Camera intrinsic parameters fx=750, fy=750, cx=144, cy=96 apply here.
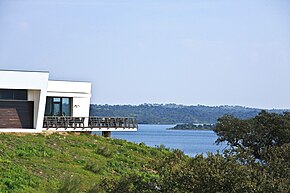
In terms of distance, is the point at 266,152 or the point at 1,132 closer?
the point at 266,152

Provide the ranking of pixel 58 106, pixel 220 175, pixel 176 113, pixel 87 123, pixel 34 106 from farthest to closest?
pixel 176 113 → pixel 58 106 → pixel 87 123 → pixel 34 106 → pixel 220 175

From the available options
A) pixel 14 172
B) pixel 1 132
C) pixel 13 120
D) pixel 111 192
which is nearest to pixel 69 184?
pixel 14 172

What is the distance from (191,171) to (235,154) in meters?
1.39

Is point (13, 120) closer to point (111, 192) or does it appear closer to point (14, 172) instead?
point (14, 172)

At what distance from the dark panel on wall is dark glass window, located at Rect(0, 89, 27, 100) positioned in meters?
0.23

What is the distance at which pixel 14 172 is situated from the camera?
26688mm

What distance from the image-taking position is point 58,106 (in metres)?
42.3

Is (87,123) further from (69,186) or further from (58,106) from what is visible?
(69,186)

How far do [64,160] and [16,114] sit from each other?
7999 millimetres

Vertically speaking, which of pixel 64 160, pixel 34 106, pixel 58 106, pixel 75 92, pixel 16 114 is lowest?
pixel 64 160

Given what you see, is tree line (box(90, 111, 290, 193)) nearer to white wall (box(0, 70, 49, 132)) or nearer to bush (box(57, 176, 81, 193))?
bush (box(57, 176, 81, 193))

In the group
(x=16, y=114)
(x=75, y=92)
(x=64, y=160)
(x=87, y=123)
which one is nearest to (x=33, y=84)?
(x=16, y=114)

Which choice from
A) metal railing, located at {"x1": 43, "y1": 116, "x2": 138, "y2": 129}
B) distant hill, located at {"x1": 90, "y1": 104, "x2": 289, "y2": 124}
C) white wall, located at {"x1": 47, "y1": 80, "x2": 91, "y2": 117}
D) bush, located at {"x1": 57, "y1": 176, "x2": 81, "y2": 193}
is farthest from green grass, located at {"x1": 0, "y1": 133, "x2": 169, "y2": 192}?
distant hill, located at {"x1": 90, "y1": 104, "x2": 289, "y2": 124}

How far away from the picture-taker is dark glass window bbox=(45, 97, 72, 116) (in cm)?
4183
